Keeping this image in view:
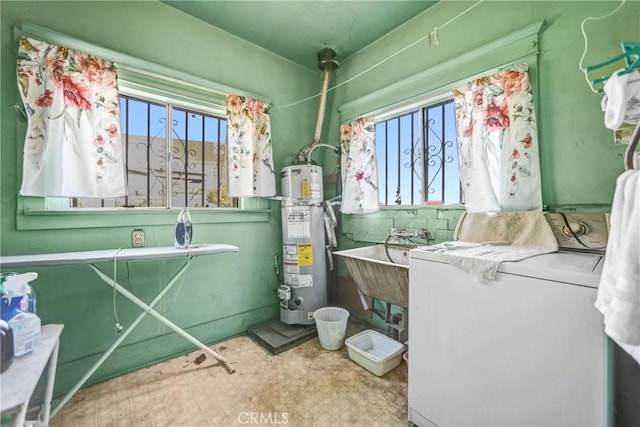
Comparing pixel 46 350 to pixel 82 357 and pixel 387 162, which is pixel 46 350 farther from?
pixel 387 162

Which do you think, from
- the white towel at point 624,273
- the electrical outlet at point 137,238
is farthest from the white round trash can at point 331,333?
the white towel at point 624,273

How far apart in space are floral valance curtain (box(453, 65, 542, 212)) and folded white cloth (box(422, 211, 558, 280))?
88 mm

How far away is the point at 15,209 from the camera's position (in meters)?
1.52

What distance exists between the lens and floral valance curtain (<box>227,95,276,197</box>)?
7.34 feet

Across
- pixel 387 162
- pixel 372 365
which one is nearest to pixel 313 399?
pixel 372 365

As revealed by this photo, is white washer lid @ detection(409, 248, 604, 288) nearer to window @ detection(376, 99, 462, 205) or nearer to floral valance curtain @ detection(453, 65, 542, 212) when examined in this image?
floral valance curtain @ detection(453, 65, 542, 212)

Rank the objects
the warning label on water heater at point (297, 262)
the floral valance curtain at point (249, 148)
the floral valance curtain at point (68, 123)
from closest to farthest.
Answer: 1. the floral valance curtain at point (68, 123)
2. the floral valance curtain at point (249, 148)
3. the warning label on water heater at point (297, 262)

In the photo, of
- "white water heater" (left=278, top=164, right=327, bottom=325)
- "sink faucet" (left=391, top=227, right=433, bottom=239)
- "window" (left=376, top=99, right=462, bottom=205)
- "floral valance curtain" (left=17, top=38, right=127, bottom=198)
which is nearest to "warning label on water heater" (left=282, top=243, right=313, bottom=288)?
"white water heater" (left=278, top=164, right=327, bottom=325)

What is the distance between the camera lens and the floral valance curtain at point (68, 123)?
149 centimetres

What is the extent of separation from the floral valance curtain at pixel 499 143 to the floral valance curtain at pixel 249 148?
1.60 meters

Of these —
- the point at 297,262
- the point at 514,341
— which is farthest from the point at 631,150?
the point at 297,262

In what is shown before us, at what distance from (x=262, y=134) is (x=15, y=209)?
169cm

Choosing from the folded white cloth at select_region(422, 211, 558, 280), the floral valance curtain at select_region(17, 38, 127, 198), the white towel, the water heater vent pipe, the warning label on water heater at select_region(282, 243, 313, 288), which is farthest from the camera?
the water heater vent pipe

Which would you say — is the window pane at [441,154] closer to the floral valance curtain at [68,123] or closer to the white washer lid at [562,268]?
the white washer lid at [562,268]
